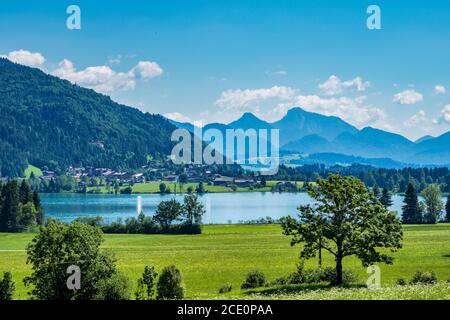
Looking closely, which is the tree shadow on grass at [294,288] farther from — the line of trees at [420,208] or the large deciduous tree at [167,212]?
the line of trees at [420,208]

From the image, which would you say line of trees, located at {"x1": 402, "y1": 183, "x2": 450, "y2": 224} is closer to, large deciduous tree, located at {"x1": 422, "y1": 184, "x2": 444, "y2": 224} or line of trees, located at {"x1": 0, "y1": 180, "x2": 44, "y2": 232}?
large deciduous tree, located at {"x1": 422, "y1": 184, "x2": 444, "y2": 224}

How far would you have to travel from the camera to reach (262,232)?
112m

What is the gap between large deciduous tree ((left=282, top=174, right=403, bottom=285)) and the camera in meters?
43.3

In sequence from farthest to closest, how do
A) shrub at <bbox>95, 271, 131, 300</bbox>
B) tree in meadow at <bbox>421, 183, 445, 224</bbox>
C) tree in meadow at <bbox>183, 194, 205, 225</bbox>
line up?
tree in meadow at <bbox>421, 183, 445, 224</bbox>
tree in meadow at <bbox>183, 194, 205, 225</bbox>
shrub at <bbox>95, 271, 131, 300</bbox>

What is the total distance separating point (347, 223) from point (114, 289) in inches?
A: 697

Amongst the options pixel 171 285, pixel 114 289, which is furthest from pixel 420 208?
pixel 114 289

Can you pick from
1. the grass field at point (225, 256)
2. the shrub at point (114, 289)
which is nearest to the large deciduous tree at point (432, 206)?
the grass field at point (225, 256)

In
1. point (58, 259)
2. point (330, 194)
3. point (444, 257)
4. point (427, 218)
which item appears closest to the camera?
point (58, 259)

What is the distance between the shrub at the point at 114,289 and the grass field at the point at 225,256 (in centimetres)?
528

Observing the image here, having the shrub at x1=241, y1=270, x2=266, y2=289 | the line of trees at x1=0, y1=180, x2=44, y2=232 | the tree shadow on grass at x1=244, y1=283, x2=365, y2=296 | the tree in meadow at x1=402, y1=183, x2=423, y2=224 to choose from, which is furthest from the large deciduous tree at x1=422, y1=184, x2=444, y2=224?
the tree shadow on grass at x1=244, y1=283, x2=365, y2=296

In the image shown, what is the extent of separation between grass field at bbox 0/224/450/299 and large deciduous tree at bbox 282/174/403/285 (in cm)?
316
